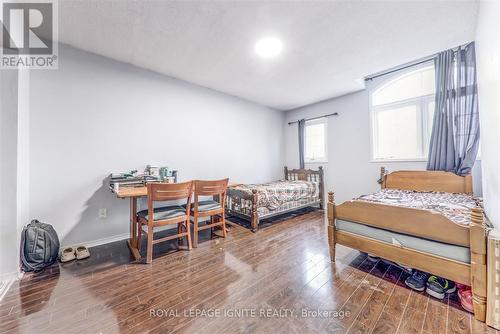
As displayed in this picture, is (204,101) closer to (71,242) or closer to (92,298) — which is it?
(71,242)

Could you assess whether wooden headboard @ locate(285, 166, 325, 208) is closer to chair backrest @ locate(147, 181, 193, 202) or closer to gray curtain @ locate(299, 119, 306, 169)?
gray curtain @ locate(299, 119, 306, 169)

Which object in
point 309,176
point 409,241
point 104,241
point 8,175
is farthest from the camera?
point 309,176

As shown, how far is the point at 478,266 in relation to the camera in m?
1.33

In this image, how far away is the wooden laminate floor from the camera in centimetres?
132

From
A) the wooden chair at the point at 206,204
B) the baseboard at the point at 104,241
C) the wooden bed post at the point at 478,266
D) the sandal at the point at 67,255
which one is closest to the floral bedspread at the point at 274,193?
the wooden chair at the point at 206,204

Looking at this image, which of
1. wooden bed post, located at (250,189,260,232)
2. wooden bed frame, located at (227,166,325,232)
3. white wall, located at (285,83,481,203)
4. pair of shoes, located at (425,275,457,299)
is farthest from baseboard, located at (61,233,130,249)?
white wall, located at (285,83,481,203)

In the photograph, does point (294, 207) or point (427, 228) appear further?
point (294, 207)

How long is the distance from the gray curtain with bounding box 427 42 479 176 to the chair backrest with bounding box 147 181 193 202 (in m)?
3.51

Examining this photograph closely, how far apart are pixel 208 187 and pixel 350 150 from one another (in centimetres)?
297

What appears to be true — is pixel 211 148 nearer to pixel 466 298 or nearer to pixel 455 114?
pixel 466 298

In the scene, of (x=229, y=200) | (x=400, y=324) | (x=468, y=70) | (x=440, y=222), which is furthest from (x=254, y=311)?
(x=468, y=70)

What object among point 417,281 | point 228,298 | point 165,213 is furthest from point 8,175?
point 417,281

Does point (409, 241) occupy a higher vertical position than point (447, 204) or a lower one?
lower

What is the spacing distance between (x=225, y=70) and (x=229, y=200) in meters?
2.23
